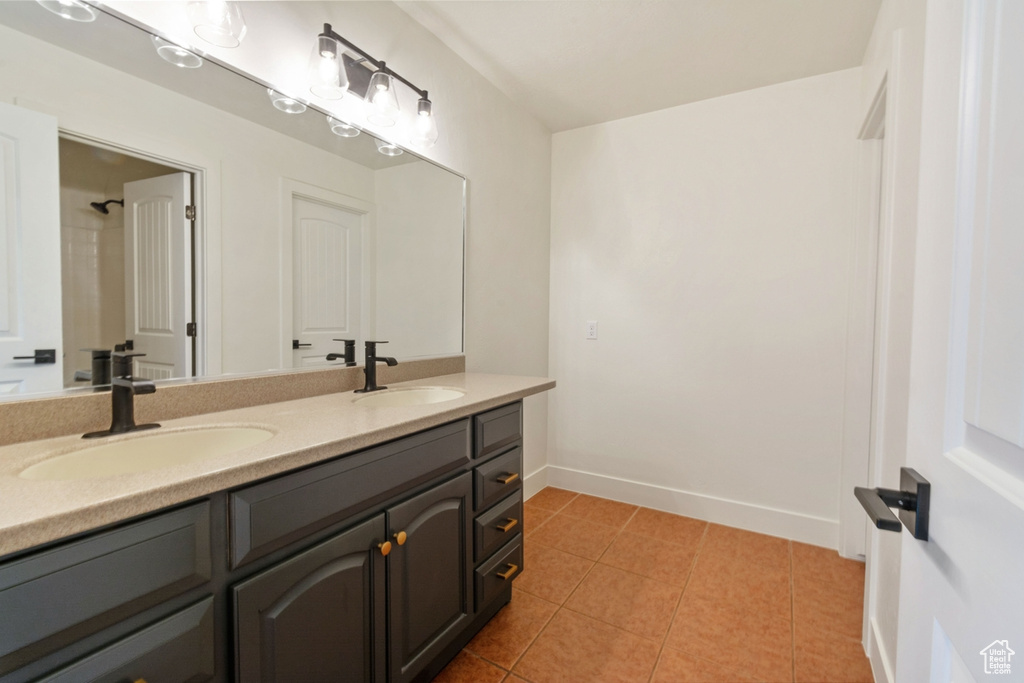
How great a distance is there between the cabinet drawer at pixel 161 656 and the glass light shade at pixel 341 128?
4.81 ft

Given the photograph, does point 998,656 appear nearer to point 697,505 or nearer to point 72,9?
point 72,9

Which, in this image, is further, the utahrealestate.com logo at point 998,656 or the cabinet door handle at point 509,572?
the cabinet door handle at point 509,572

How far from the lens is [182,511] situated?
0.76 meters

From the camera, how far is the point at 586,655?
61.6 inches

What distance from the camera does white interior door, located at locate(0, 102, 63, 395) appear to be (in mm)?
948

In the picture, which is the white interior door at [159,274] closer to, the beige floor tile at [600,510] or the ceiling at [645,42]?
the ceiling at [645,42]

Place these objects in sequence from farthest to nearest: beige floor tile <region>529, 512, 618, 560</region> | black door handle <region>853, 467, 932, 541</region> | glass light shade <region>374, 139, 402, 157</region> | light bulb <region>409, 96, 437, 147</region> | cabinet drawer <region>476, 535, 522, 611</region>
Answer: beige floor tile <region>529, 512, 618, 560</region> < light bulb <region>409, 96, 437, 147</region> < glass light shade <region>374, 139, 402, 157</region> < cabinet drawer <region>476, 535, 522, 611</region> < black door handle <region>853, 467, 932, 541</region>

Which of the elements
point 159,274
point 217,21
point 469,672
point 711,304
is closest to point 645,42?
point 711,304

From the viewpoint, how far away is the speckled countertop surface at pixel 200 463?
0.61 metres

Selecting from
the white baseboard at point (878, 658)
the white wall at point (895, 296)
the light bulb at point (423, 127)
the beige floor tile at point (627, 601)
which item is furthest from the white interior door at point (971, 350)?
the light bulb at point (423, 127)

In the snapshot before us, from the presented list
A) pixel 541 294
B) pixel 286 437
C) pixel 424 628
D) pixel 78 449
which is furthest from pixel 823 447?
pixel 78 449

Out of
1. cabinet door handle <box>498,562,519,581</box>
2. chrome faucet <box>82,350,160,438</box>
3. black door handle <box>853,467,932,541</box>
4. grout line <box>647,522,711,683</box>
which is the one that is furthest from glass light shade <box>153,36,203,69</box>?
grout line <box>647,522,711,683</box>

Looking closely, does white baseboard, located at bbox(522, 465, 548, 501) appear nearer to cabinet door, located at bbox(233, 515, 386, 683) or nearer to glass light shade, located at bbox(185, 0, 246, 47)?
cabinet door, located at bbox(233, 515, 386, 683)

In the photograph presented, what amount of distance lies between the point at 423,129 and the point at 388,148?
0.68 feet
